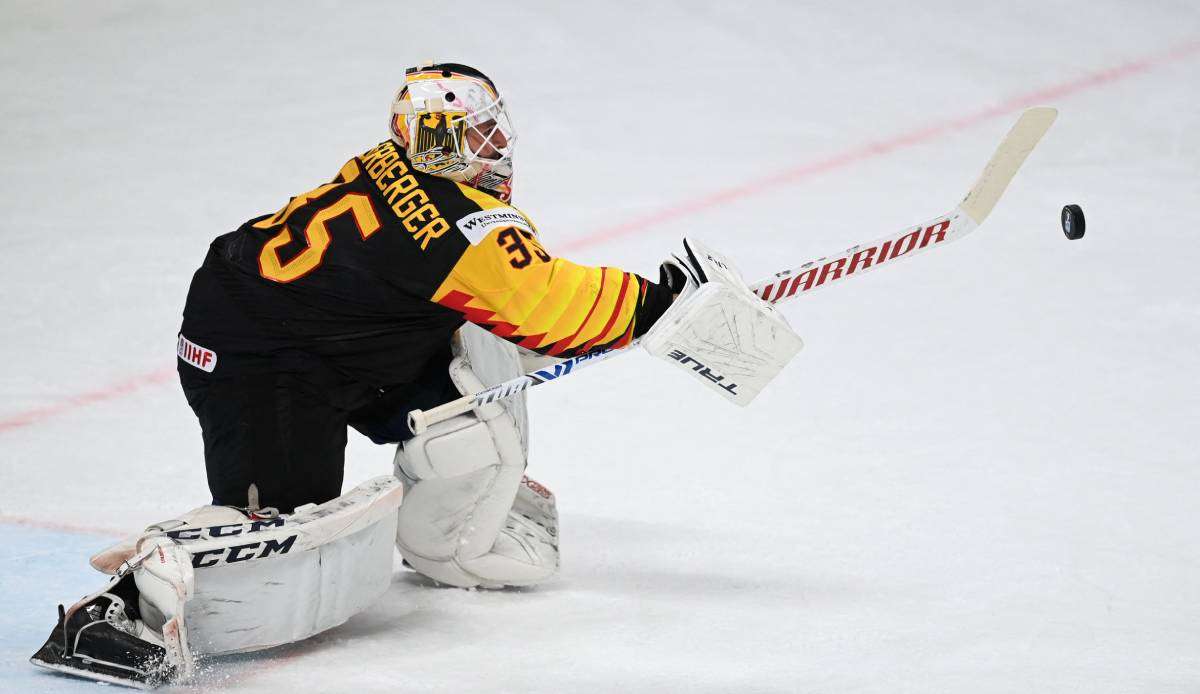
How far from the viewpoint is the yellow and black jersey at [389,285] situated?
2607 mm

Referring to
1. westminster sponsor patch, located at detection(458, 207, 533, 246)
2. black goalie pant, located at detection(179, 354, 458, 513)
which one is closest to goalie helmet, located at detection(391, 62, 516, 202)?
westminster sponsor patch, located at detection(458, 207, 533, 246)

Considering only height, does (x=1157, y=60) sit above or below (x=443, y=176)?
above

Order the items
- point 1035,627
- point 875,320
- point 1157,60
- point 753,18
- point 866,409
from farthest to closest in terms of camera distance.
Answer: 1. point 753,18
2. point 1157,60
3. point 875,320
4. point 866,409
5. point 1035,627

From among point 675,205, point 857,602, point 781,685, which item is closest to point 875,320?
point 675,205

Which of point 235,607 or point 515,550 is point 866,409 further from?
point 235,607

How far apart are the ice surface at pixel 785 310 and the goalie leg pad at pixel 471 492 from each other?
0.06m

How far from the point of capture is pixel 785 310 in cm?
461

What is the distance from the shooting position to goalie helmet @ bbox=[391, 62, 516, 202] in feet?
8.99

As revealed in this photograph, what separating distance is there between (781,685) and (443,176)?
42.8 inches

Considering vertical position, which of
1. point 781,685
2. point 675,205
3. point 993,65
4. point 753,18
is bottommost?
point 781,685

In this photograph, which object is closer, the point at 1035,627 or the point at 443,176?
the point at 1035,627

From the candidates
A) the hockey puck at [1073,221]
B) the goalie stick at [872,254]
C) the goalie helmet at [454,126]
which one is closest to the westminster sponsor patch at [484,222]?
the goalie helmet at [454,126]

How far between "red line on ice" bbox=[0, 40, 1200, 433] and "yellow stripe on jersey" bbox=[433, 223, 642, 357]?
1715mm

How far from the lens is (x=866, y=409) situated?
12.6 ft
